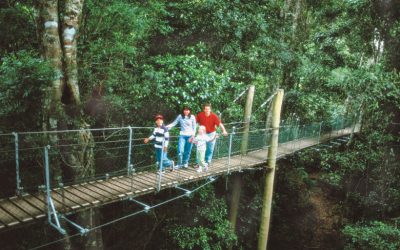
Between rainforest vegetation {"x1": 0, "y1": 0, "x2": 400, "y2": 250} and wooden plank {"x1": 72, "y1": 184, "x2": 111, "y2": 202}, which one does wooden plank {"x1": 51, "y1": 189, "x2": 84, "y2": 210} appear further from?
rainforest vegetation {"x1": 0, "y1": 0, "x2": 400, "y2": 250}

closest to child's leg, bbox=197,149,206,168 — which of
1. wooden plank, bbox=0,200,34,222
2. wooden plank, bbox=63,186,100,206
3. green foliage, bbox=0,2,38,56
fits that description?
wooden plank, bbox=63,186,100,206

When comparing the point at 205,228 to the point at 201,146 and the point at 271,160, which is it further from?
the point at 201,146

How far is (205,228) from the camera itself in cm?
673

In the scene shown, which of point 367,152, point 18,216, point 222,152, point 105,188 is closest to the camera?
point 18,216

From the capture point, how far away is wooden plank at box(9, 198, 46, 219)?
2.94 metres

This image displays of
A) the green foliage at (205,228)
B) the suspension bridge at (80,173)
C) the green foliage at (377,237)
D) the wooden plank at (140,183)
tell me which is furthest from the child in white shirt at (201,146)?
the green foliage at (377,237)

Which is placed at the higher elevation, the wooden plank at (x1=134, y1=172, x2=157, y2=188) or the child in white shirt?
the child in white shirt

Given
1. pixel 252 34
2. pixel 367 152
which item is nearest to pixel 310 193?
pixel 367 152

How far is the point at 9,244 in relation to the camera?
4.79 m

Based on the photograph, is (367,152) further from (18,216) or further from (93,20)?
(18,216)

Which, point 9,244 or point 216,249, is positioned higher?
point 9,244

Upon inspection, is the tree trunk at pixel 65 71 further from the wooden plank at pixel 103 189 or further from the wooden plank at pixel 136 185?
the wooden plank at pixel 136 185

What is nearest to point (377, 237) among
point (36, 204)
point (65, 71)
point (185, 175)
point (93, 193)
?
point (185, 175)

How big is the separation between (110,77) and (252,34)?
368 centimetres
